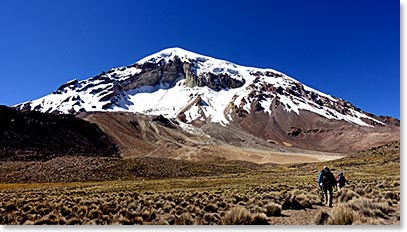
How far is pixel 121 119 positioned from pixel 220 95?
76747 mm

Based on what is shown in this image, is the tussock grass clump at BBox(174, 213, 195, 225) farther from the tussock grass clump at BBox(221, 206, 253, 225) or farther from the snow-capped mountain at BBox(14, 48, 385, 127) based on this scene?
the snow-capped mountain at BBox(14, 48, 385, 127)

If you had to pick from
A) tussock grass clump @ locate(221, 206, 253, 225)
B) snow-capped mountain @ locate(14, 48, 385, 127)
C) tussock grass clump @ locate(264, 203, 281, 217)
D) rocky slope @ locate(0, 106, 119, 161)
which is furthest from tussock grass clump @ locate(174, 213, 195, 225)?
snow-capped mountain @ locate(14, 48, 385, 127)

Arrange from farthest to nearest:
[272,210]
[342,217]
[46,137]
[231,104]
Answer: [231,104], [46,137], [272,210], [342,217]

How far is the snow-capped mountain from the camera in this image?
154 metres

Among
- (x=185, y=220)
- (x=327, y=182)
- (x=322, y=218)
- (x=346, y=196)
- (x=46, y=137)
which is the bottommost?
(x=185, y=220)

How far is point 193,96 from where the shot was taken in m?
174

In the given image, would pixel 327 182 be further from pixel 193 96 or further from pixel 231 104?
pixel 193 96

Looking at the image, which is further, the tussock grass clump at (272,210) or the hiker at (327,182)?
the hiker at (327,182)

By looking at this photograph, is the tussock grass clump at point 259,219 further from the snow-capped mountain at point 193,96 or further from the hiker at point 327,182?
the snow-capped mountain at point 193,96

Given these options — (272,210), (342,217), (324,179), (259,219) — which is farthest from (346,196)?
(259,219)

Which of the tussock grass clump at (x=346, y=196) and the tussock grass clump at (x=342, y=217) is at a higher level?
the tussock grass clump at (x=346, y=196)

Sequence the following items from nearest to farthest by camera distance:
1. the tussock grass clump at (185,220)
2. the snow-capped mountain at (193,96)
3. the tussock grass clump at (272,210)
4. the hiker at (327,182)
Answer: the tussock grass clump at (185,220) → the tussock grass clump at (272,210) → the hiker at (327,182) → the snow-capped mountain at (193,96)

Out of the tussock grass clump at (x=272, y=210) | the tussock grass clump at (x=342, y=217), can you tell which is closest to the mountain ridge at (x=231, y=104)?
the tussock grass clump at (x=272, y=210)

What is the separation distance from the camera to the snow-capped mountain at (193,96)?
153500 mm
